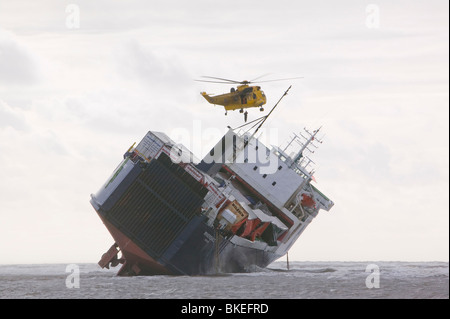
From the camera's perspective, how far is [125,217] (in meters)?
49.5

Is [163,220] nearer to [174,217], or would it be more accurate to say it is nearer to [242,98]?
[174,217]

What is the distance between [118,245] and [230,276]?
7501 millimetres

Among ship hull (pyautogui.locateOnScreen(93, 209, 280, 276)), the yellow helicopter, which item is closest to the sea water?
ship hull (pyautogui.locateOnScreen(93, 209, 280, 276))

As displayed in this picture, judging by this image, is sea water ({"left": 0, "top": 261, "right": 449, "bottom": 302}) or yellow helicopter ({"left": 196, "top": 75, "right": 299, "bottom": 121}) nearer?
sea water ({"left": 0, "top": 261, "right": 449, "bottom": 302})

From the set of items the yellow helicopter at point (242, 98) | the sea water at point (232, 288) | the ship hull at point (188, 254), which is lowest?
the sea water at point (232, 288)

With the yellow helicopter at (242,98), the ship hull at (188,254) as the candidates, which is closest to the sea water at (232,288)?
the ship hull at (188,254)

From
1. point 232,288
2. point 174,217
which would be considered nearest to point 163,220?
point 174,217

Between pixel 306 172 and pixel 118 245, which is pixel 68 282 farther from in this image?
pixel 306 172

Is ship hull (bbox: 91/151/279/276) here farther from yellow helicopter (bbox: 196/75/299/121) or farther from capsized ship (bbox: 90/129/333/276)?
yellow helicopter (bbox: 196/75/299/121)

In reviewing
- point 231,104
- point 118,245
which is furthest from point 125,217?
point 231,104

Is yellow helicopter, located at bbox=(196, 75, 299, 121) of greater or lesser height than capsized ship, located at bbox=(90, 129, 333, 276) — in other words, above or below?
above

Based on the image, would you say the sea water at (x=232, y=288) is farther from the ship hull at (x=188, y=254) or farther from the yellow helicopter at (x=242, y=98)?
the yellow helicopter at (x=242, y=98)

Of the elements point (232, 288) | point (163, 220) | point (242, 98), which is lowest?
point (232, 288)

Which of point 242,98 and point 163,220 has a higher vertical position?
point 242,98
